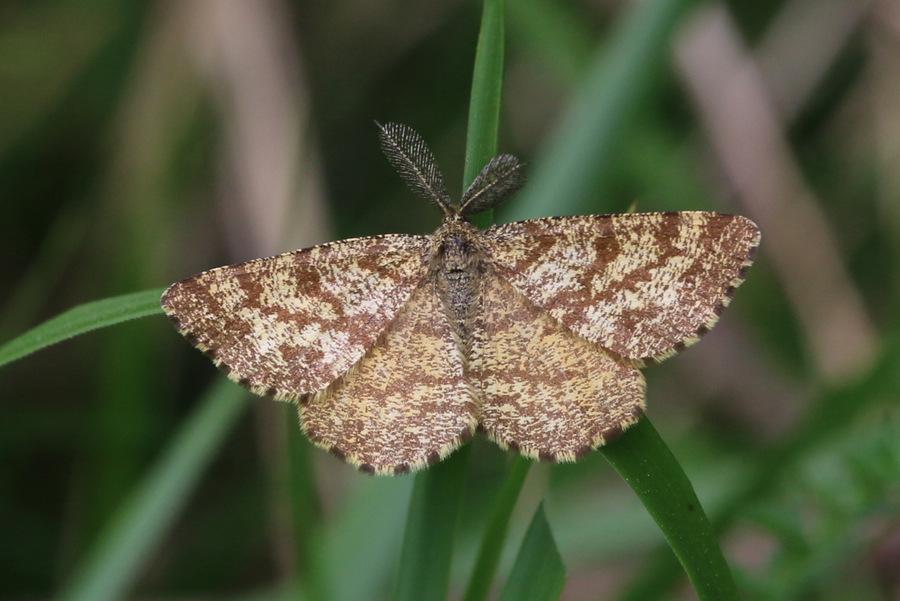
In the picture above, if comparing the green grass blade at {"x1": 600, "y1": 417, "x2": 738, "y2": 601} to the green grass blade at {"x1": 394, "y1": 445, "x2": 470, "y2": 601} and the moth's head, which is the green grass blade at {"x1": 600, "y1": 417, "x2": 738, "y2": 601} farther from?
the moth's head

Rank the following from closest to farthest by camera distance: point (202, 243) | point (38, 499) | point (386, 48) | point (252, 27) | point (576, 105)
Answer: point (576, 105)
point (38, 499)
point (252, 27)
point (202, 243)
point (386, 48)

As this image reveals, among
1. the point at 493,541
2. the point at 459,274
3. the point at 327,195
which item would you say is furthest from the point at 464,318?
the point at 327,195

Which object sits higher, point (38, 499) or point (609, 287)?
point (38, 499)

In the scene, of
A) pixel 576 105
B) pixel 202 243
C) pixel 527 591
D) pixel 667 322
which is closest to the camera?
pixel 527 591

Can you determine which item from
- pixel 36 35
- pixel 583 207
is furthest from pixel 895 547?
pixel 36 35

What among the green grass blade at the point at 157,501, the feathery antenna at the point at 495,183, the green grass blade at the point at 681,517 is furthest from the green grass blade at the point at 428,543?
the green grass blade at the point at 157,501

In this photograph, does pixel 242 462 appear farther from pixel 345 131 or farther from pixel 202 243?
pixel 345 131
